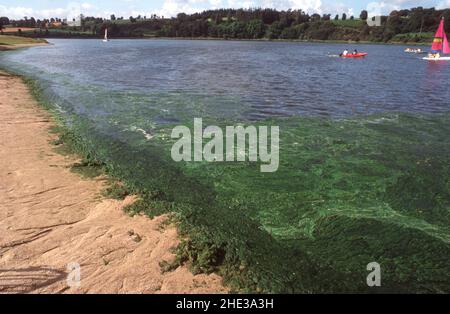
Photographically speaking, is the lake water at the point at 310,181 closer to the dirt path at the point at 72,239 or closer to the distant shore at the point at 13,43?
the dirt path at the point at 72,239

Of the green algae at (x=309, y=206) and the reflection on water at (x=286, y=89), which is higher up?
the reflection on water at (x=286, y=89)

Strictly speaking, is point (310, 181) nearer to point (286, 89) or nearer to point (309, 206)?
point (309, 206)

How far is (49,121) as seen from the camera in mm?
Answer: 23281

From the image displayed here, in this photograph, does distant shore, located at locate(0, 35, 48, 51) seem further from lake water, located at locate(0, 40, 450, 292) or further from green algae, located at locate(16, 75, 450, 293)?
green algae, located at locate(16, 75, 450, 293)

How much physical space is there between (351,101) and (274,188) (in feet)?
69.1

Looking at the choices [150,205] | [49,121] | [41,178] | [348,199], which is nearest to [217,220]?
[150,205]

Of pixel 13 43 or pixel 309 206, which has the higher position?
pixel 13 43

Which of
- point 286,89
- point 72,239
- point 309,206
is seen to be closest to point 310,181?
point 309,206

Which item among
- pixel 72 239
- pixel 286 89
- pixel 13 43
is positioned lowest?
pixel 72 239

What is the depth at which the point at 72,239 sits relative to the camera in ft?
34.1

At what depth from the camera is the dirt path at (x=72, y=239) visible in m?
8.71

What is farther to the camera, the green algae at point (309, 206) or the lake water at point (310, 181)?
the lake water at point (310, 181)

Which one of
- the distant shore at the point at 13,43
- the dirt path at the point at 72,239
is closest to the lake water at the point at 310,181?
the dirt path at the point at 72,239
